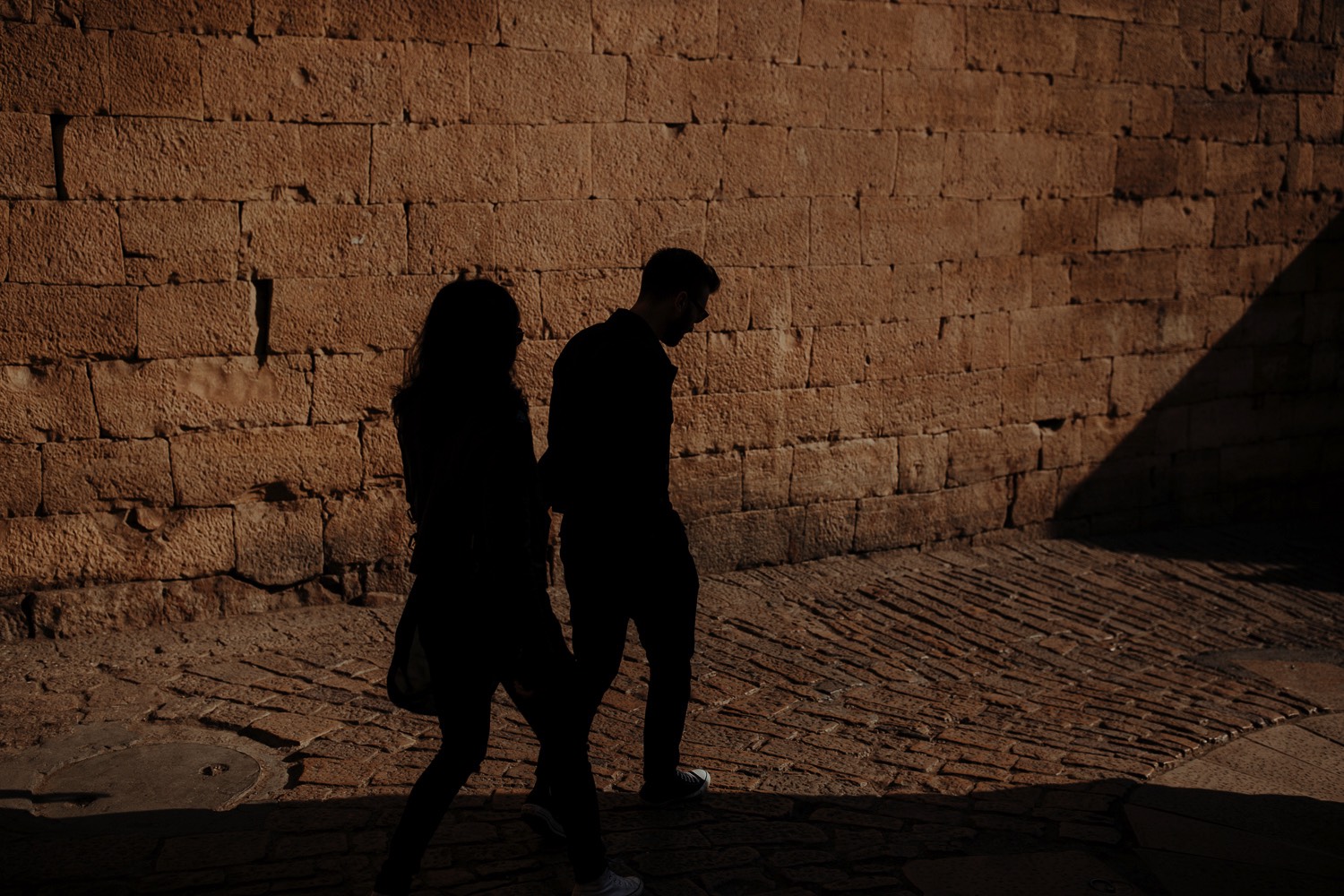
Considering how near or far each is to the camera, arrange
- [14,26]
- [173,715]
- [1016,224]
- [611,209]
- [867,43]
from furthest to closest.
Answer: [1016,224]
[867,43]
[611,209]
[14,26]
[173,715]

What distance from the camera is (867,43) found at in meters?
8.58

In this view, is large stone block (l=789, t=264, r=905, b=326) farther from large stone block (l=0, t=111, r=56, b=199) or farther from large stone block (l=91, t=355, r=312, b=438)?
large stone block (l=0, t=111, r=56, b=199)

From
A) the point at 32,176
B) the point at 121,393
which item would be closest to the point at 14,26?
the point at 32,176

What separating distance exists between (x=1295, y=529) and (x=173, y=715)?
868 centimetres

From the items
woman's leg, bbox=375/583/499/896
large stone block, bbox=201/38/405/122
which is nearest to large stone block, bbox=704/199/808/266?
large stone block, bbox=201/38/405/122

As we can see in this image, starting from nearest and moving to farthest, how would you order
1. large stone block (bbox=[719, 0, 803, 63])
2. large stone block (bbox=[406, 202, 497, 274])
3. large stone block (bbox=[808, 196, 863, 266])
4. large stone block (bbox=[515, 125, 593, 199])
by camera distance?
large stone block (bbox=[406, 202, 497, 274]), large stone block (bbox=[515, 125, 593, 199]), large stone block (bbox=[719, 0, 803, 63]), large stone block (bbox=[808, 196, 863, 266])

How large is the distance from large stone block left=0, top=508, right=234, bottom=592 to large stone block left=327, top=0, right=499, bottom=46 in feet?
8.49

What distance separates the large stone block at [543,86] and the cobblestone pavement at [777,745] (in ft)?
8.97

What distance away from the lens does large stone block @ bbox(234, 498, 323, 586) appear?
7.03 m

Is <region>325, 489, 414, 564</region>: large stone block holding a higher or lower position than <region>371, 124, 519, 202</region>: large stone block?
lower

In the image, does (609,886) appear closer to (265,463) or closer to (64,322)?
(265,463)

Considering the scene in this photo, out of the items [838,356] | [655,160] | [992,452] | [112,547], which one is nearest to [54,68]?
[112,547]

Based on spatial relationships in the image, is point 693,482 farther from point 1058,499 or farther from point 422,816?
point 422,816

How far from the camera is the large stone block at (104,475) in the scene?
659 cm
